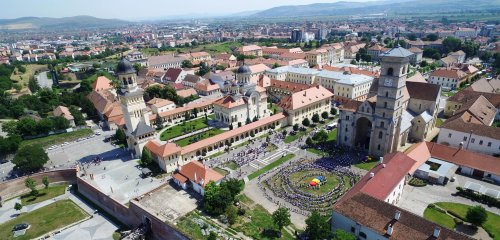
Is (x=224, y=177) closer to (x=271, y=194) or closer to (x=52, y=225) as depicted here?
(x=271, y=194)

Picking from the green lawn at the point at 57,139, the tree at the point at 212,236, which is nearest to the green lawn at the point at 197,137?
the green lawn at the point at 57,139

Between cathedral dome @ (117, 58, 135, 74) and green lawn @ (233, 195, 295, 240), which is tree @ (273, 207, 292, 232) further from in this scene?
cathedral dome @ (117, 58, 135, 74)

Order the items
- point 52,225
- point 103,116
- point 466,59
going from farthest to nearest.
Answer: point 466,59 → point 103,116 → point 52,225

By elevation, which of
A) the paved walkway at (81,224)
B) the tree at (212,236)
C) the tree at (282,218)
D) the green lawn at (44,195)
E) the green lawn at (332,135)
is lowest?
the paved walkway at (81,224)

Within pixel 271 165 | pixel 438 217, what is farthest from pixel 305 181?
pixel 438 217

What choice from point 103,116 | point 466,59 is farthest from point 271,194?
point 466,59

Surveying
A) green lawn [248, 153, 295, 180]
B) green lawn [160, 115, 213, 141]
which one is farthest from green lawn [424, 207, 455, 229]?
green lawn [160, 115, 213, 141]

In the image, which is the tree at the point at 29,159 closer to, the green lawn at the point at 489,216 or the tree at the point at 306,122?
the tree at the point at 306,122
